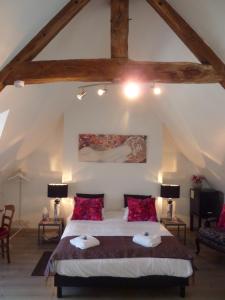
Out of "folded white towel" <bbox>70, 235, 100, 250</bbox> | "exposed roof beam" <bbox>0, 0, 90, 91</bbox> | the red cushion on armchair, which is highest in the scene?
"exposed roof beam" <bbox>0, 0, 90, 91</bbox>

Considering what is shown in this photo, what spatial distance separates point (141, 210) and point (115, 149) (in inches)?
58.2

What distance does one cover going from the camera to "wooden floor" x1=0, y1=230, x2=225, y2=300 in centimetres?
382

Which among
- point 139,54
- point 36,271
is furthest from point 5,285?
point 139,54

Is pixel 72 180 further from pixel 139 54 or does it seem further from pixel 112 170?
pixel 139 54

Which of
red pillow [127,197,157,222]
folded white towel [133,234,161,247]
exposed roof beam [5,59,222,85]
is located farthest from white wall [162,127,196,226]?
exposed roof beam [5,59,222,85]

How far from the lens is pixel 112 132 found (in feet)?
21.3

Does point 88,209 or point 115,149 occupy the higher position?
point 115,149

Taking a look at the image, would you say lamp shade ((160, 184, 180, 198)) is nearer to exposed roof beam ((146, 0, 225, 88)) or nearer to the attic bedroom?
the attic bedroom

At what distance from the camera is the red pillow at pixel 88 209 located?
5676mm

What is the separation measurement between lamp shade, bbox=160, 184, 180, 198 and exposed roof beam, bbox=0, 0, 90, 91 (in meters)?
3.87

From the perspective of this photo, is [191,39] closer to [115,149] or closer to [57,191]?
[115,149]

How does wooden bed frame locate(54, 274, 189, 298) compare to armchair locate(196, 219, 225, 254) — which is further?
armchair locate(196, 219, 225, 254)

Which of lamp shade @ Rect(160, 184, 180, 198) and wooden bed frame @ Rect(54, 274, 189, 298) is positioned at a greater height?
lamp shade @ Rect(160, 184, 180, 198)

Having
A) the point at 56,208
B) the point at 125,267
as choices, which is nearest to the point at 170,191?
the point at 56,208
